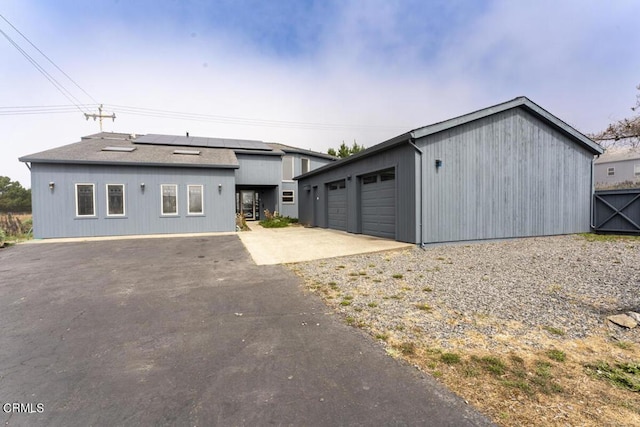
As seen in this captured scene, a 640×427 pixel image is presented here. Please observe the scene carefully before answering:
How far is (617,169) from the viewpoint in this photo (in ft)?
90.2

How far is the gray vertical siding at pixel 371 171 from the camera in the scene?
8.55 m

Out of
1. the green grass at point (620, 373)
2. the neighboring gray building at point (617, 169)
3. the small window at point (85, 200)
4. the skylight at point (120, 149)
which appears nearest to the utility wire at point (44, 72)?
the skylight at point (120, 149)

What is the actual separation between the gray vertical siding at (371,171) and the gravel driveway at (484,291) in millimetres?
1485

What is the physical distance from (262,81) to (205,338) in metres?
15.1

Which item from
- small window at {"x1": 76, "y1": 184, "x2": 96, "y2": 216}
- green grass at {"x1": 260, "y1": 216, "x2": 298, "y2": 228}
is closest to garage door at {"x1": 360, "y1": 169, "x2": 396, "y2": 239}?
green grass at {"x1": 260, "y1": 216, "x2": 298, "y2": 228}

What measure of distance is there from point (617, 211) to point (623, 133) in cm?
915

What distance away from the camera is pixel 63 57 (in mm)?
14016

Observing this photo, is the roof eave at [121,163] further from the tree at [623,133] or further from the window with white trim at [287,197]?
the tree at [623,133]

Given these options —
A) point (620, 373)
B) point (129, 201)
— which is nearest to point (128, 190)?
point (129, 201)

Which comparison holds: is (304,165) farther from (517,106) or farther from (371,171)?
(517,106)

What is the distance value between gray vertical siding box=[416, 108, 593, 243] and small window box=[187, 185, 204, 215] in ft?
34.4

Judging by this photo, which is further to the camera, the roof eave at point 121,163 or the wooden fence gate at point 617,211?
the roof eave at point 121,163

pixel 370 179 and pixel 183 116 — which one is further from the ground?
pixel 183 116

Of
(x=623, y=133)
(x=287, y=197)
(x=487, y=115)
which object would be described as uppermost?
(x=623, y=133)
